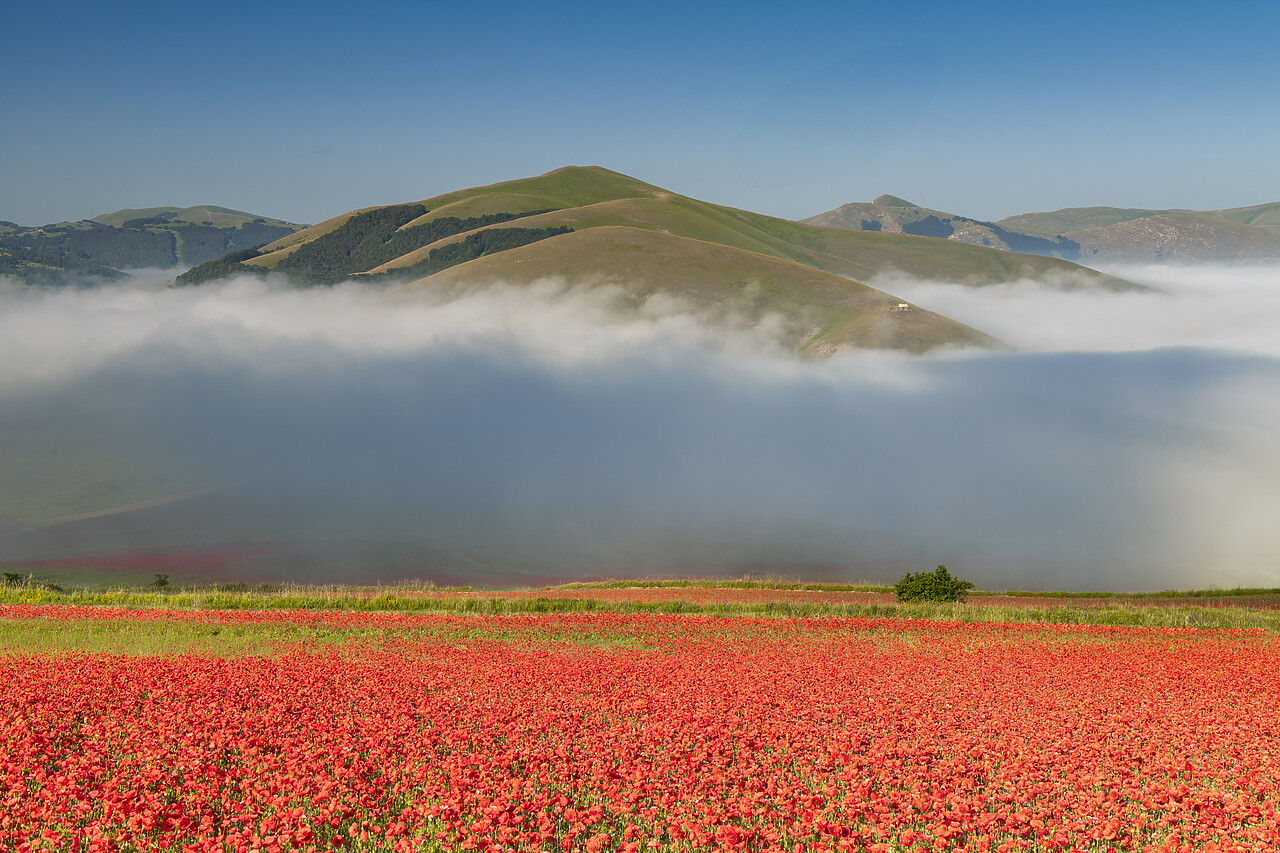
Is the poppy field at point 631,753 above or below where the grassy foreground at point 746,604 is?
above

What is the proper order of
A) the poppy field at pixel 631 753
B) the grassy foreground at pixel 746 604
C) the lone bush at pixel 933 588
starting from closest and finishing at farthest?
the poppy field at pixel 631 753 < the grassy foreground at pixel 746 604 < the lone bush at pixel 933 588

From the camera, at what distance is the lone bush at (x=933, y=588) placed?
150 feet

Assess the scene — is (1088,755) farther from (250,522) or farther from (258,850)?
(250,522)

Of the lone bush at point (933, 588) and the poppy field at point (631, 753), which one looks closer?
the poppy field at point (631, 753)

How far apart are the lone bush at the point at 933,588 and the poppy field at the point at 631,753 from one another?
71.3ft

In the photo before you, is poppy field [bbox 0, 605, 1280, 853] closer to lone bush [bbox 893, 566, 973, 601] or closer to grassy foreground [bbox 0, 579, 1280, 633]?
grassy foreground [bbox 0, 579, 1280, 633]

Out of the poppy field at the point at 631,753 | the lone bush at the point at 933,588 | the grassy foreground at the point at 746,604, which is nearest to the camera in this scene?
the poppy field at the point at 631,753

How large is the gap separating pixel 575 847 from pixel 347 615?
27.8 metres

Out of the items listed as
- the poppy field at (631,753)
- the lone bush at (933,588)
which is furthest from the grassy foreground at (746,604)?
the poppy field at (631,753)

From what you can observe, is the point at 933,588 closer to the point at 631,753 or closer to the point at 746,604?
the point at 746,604

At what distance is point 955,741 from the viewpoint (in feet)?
46.5

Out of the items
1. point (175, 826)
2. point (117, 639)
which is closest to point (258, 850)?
point (175, 826)

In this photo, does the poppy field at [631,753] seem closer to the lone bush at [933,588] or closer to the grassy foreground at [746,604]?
the grassy foreground at [746,604]

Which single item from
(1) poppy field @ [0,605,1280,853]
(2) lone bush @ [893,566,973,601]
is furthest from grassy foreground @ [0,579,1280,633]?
(1) poppy field @ [0,605,1280,853]
